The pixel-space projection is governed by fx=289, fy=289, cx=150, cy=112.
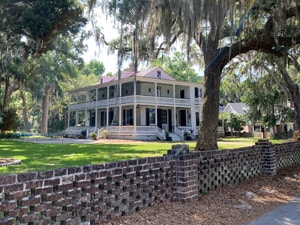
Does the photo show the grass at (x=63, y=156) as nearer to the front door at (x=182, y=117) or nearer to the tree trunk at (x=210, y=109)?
the tree trunk at (x=210, y=109)

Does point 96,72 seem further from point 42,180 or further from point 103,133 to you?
point 42,180

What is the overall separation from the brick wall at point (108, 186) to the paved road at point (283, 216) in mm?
1186

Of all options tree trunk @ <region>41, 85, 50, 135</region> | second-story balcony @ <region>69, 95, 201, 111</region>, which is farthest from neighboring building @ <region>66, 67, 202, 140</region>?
tree trunk @ <region>41, 85, 50, 135</region>

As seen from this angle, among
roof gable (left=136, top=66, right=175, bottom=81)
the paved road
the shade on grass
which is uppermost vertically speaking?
roof gable (left=136, top=66, right=175, bottom=81)

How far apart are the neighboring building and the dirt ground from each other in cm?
1767

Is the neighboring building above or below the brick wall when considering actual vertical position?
above

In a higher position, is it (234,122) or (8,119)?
(8,119)

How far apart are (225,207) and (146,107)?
22981 mm

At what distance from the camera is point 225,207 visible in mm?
5055

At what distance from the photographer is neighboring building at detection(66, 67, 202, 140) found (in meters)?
25.1

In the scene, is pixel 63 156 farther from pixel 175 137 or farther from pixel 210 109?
pixel 175 137

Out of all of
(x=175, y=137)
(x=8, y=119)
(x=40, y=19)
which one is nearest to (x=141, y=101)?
(x=175, y=137)

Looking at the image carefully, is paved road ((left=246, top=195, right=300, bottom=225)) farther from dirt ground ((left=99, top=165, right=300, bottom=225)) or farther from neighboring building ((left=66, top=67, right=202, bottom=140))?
neighboring building ((left=66, top=67, right=202, bottom=140))

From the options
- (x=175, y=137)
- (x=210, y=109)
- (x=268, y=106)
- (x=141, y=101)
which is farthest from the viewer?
(x=268, y=106)
